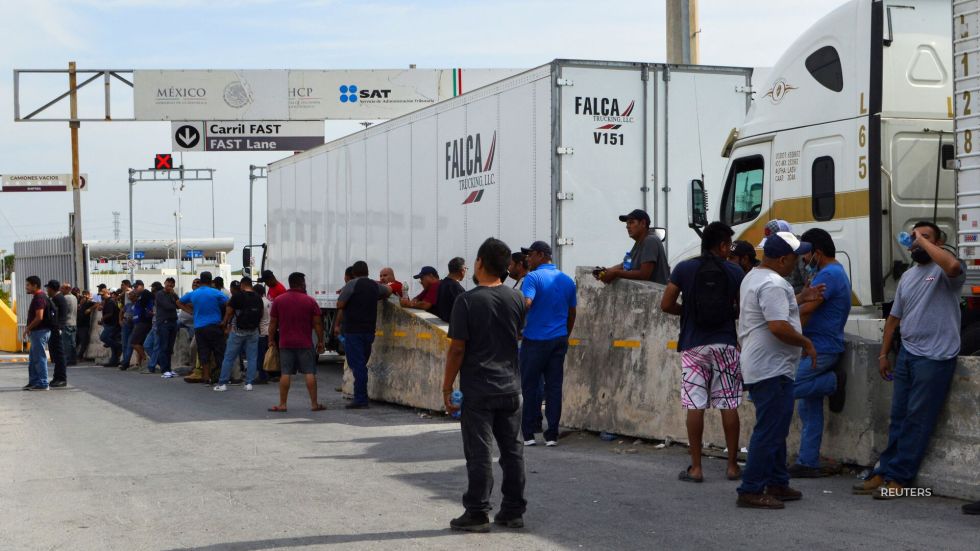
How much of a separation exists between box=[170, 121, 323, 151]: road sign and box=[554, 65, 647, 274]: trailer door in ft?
65.0

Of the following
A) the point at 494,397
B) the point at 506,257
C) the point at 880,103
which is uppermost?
the point at 880,103

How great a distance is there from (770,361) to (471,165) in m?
8.77

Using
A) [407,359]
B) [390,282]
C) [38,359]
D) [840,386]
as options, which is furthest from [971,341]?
[38,359]

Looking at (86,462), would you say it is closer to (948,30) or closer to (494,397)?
(494,397)

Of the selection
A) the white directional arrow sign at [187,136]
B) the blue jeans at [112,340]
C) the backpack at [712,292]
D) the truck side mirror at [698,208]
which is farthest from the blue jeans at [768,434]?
the white directional arrow sign at [187,136]

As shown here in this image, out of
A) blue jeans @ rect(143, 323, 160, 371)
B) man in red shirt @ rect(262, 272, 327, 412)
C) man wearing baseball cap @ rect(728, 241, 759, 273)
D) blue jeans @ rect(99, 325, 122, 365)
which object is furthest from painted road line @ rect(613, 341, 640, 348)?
blue jeans @ rect(99, 325, 122, 365)

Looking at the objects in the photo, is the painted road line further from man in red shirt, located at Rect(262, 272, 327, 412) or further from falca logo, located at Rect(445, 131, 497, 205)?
man in red shirt, located at Rect(262, 272, 327, 412)

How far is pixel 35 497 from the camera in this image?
8.72 m

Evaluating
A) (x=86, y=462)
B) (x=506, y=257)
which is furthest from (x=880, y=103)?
(x=86, y=462)

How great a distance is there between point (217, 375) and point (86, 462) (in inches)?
382

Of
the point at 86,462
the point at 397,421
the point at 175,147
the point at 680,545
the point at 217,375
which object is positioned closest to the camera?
the point at 680,545

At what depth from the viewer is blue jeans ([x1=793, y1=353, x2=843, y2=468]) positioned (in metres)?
8.50

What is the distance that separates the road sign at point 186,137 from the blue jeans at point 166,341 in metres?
11.1

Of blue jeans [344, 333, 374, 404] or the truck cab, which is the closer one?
the truck cab
